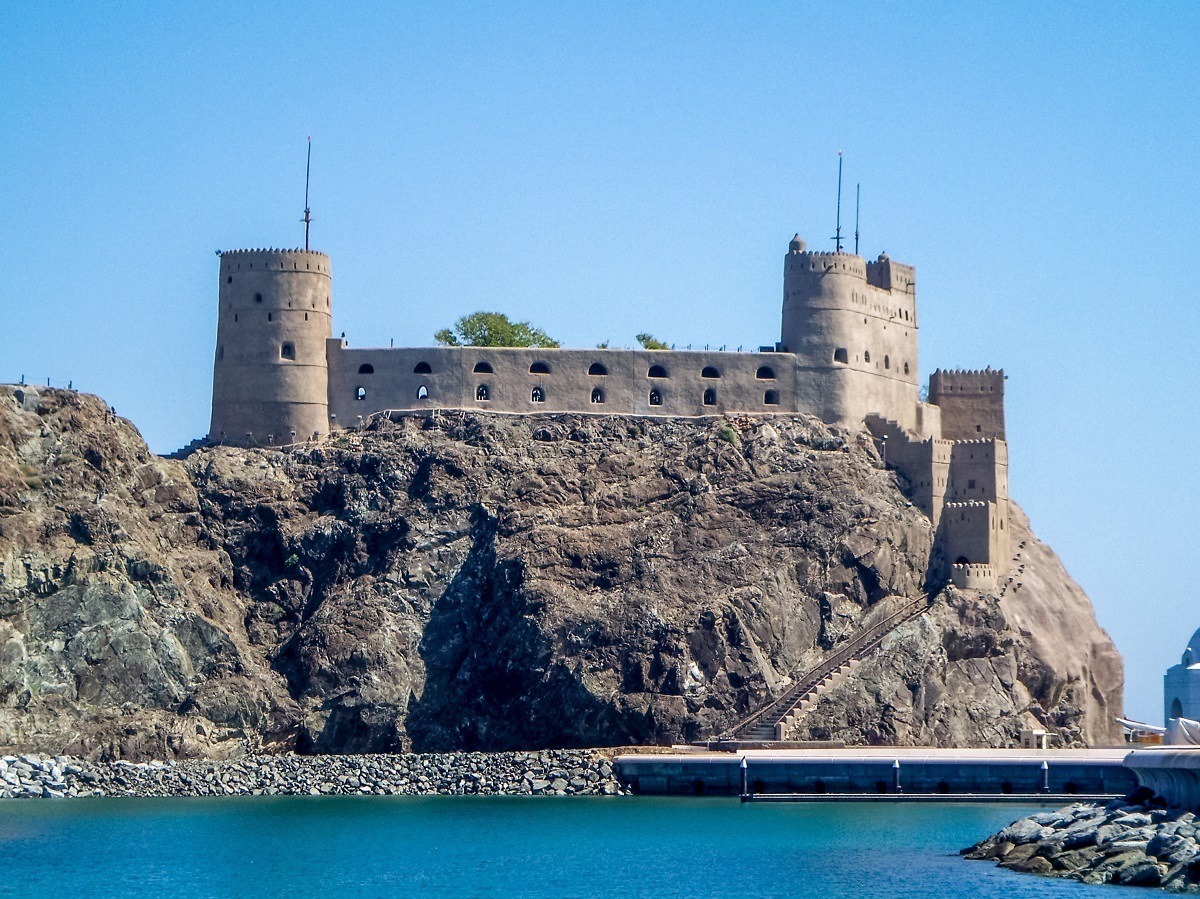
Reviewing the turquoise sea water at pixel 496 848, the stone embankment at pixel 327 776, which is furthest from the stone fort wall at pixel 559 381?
the turquoise sea water at pixel 496 848

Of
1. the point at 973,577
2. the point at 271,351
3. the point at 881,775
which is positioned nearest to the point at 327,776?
the point at 881,775

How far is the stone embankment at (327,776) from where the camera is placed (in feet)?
302

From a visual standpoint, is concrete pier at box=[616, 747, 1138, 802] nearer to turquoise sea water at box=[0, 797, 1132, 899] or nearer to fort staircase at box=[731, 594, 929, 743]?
turquoise sea water at box=[0, 797, 1132, 899]

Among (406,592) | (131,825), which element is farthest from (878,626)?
(131,825)

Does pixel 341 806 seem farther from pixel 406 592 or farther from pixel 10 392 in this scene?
pixel 10 392

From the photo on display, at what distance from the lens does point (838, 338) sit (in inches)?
4422

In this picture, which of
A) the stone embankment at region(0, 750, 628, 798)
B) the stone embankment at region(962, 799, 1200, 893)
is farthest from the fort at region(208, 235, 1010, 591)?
the stone embankment at region(962, 799, 1200, 893)

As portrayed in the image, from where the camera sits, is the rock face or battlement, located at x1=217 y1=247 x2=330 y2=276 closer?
→ the rock face

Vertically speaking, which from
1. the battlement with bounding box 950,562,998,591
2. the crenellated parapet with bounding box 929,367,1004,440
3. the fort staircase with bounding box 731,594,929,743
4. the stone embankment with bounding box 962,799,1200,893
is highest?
the crenellated parapet with bounding box 929,367,1004,440

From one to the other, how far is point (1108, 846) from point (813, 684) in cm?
3355

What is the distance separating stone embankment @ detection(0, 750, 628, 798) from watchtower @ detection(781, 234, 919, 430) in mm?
26200

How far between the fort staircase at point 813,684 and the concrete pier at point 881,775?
4.33 meters

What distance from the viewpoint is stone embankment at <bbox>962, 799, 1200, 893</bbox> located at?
62.0 meters

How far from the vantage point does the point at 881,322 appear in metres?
115
